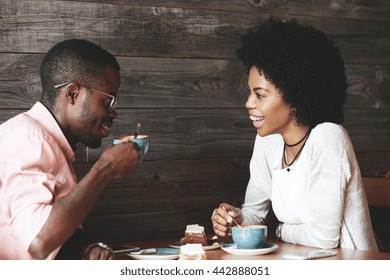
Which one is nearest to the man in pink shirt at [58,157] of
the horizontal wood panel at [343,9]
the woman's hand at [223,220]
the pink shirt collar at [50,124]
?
the pink shirt collar at [50,124]

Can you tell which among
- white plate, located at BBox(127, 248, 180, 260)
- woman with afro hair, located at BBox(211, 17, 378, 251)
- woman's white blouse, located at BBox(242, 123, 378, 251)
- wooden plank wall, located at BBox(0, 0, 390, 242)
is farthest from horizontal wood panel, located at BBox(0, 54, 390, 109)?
white plate, located at BBox(127, 248, 180, 260)

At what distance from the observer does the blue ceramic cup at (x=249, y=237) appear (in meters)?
1.83

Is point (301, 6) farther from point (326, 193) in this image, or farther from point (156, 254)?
point (156, 254)

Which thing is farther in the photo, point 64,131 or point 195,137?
point 195,137

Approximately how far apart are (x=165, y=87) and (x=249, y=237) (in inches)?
38.4

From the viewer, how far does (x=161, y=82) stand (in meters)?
2.62

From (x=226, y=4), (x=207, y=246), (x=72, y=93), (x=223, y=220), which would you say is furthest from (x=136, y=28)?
(x=207, y=246)

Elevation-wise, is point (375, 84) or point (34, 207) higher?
point (375, 84)

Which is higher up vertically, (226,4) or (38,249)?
(226,4)

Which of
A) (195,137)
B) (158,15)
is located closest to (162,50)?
(158,15)

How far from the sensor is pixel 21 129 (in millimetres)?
1701

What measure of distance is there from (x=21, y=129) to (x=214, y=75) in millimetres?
1194

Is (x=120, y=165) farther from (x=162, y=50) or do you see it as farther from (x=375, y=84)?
(x=375, y=84)

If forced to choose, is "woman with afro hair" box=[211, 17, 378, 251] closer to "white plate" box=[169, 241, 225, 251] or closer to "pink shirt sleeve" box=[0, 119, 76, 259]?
"white plate" box=[169, 241, 225, 251]
